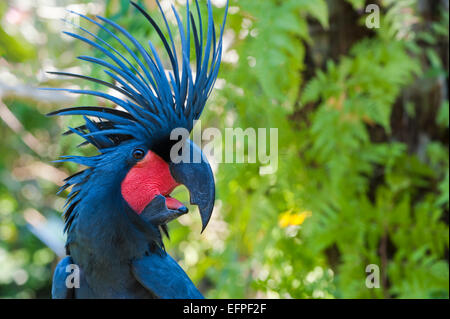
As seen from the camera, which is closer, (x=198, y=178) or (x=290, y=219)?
(x=198, y=178)

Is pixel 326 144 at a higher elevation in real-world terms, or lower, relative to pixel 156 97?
higher

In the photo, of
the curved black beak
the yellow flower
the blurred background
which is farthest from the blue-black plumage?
the yellow flower

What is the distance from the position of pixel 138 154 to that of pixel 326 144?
95cm

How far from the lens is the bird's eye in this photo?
86 centimetres

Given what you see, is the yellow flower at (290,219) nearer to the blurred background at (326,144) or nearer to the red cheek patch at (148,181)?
the blurred background at (326,144)

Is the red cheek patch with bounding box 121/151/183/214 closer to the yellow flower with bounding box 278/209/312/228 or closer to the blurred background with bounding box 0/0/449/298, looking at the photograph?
the blurred background with bounding box 0/0/449/298

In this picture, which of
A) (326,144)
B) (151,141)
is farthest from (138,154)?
(326,144)

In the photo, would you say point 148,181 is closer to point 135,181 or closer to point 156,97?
point 135,181

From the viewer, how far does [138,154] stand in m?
0.86

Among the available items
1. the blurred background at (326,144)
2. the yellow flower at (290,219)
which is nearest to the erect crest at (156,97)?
the blurred background at (326,144)

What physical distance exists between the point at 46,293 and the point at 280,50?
8.92 ft

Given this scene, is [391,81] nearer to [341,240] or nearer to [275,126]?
[275,126]
